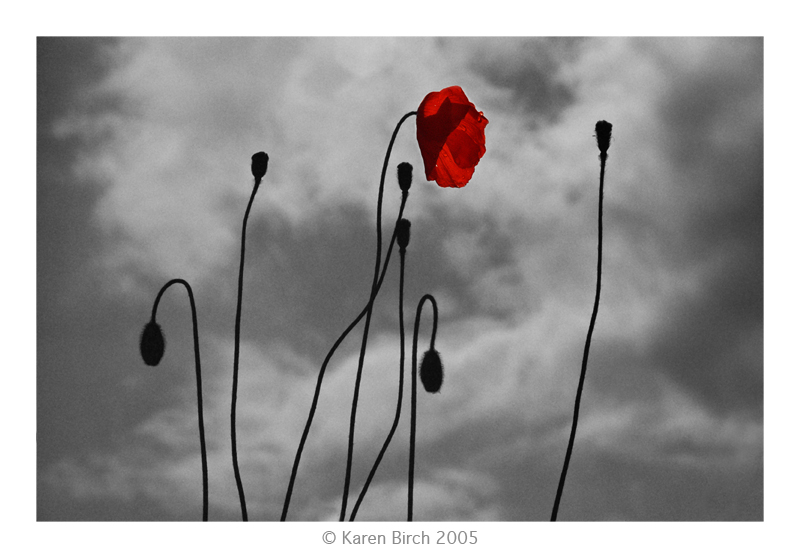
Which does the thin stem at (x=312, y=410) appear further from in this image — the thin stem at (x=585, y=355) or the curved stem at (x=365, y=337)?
the thin stem at (x=585, y=355)

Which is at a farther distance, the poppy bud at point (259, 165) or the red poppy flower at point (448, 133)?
the poppy bud at point (259, 165)

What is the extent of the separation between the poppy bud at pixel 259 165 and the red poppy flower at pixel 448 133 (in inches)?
16.2

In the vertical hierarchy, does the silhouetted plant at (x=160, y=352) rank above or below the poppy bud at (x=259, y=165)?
below

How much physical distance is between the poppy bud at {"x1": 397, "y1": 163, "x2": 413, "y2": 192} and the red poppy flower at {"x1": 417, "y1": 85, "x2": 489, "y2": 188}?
0.12 meters

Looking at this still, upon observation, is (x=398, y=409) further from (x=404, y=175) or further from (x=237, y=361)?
(x=404, y=175)

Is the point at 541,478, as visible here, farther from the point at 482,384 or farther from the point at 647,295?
the point at 647,295

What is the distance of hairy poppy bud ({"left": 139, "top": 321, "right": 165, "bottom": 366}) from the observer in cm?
204

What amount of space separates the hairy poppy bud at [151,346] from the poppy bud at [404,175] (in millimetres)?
723

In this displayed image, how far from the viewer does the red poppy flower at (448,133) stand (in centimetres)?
196

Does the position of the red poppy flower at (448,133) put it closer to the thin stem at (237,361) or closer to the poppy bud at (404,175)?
the poppy bud at (404,175)

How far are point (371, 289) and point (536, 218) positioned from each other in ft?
1.52

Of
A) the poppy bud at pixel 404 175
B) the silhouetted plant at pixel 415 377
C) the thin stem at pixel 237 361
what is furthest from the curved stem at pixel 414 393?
the thin stem at pixel 237 361

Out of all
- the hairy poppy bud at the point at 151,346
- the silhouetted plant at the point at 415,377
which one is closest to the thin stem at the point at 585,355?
the silhouetted plant at the point at 415,377

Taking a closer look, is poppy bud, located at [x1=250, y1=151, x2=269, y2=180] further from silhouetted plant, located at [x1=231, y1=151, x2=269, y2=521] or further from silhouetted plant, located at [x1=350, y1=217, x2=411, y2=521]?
silhouetted plant, located at [x1=350, y1=217, x2=411, y2=521]
